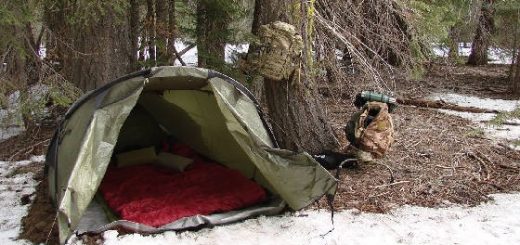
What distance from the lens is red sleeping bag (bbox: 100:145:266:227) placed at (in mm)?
3989

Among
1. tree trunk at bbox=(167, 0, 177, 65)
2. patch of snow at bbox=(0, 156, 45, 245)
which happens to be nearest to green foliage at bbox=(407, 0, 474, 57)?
tree trunk at bbox=(167, 0, 177, 65)

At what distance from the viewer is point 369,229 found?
148 inches

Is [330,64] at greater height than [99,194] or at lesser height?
greater

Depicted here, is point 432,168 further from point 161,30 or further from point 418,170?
point 161,30

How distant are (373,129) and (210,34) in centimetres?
311

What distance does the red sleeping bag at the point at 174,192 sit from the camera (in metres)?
3.99

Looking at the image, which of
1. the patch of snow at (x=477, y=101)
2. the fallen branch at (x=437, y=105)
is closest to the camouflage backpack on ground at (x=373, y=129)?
the fallen branch at (x=437, y=105)

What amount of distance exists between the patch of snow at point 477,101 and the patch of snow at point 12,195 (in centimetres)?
745

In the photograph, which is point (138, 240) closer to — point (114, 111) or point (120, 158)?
point (114, 111)

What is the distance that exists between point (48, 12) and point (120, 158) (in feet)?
6.90

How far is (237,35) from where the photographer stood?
683 cm

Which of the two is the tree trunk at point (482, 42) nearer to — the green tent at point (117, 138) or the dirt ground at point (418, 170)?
the dirt ground at point (418, 170)

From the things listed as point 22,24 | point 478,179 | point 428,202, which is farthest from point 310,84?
point 22,24

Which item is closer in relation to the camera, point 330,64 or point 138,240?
point 138,240
